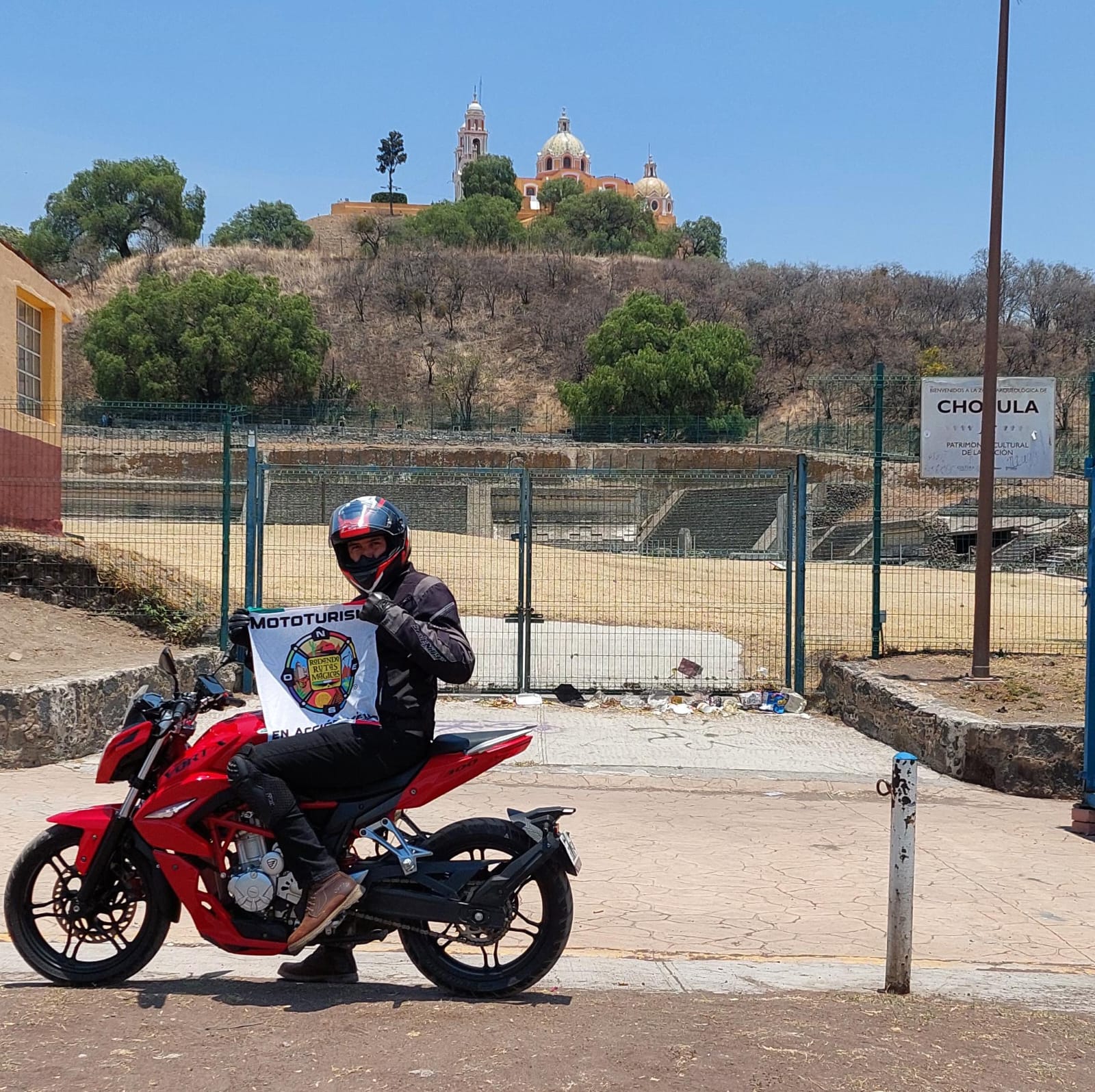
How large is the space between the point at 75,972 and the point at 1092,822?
19.5 feet

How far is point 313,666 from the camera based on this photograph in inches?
176

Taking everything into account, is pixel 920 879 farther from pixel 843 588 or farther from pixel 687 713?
pixel 843 588

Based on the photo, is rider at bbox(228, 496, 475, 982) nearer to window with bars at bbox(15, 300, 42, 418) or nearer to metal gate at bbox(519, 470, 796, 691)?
metal gate at bbox(519, 470, 796, 691)

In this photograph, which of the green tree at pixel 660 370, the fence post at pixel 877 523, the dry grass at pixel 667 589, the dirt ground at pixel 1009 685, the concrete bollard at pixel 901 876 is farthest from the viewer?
the green tree at pixel 660 370

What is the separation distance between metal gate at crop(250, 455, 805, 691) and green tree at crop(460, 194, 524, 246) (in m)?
73.1

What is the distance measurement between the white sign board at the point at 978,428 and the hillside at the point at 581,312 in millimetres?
66181

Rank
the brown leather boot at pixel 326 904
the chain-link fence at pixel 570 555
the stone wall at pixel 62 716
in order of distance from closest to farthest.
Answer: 1. the brown leather boot at pixel 326 904
2. the stone wall at pixel 62 716
3. the chain-link fence at pixel 570 555

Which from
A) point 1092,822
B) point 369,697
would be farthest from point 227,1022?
point 1092,822

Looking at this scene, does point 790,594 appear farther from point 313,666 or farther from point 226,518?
point 313,666

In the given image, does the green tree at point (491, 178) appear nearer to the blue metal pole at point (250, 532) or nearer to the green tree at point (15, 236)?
the green tree at point (15, 236)

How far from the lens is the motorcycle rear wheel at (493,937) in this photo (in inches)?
174

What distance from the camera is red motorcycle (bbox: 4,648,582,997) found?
437cm

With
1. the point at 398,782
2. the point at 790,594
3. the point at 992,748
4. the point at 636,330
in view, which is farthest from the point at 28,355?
the point at 636,330

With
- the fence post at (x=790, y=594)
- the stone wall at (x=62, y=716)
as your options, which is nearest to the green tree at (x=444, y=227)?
the fence post at (x=790, y=594)
